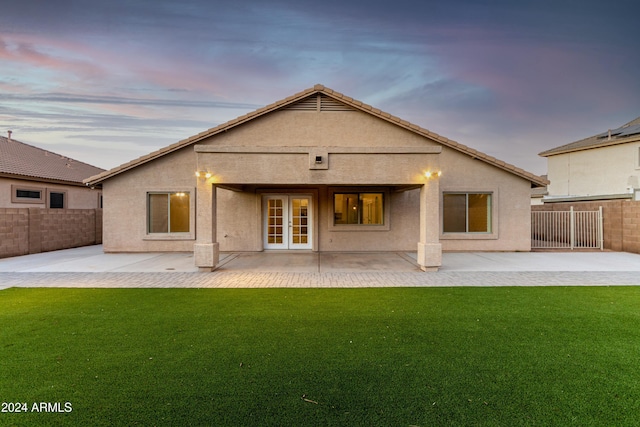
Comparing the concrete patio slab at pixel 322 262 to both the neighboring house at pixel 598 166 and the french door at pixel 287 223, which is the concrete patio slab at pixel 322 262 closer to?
the french door at pixel 287 223

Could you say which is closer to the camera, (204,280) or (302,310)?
(302,310)

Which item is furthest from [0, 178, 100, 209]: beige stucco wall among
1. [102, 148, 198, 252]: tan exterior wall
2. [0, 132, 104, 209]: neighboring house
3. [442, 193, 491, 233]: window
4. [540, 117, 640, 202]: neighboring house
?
[540, 117, 640, 202]: neighboring house

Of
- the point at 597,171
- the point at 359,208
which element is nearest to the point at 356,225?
the point at 359,208

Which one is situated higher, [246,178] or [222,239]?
[246,178]

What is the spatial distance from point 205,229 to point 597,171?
27.4m

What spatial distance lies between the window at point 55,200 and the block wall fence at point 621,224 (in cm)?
2800

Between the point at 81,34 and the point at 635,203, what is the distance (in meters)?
25.3

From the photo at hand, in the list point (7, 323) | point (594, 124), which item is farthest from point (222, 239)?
point (594, 124)

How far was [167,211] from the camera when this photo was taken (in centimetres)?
1366

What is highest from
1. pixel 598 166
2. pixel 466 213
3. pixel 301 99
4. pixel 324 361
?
pixel 301 99

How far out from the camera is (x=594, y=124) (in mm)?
25234

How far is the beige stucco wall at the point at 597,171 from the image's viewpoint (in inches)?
827

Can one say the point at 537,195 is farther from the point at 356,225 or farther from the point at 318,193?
the point at 318,193

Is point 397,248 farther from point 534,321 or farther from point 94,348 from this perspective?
point 94,348
